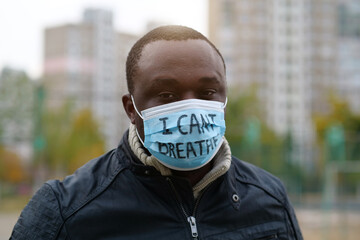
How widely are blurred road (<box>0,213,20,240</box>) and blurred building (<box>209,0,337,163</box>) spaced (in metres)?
49.0

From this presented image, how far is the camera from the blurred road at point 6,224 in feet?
40.8

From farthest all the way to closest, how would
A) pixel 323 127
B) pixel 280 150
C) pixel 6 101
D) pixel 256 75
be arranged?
pixel 256 75 < pixel 323 127 < pixel 6 101 < pixel 280 150

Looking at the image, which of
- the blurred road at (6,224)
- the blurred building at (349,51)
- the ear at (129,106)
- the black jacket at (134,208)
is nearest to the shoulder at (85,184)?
the black jacket at (134,208)

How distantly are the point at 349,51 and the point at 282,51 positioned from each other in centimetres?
864

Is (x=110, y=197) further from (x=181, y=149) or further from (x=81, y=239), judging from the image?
(x=181, y=149)

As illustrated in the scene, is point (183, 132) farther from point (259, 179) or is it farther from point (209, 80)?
point (259, 179)

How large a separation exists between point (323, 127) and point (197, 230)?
1379 inches

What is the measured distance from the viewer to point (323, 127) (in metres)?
35.7

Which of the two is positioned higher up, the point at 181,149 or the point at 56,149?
the point at 181,149

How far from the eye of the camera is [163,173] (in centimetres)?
183

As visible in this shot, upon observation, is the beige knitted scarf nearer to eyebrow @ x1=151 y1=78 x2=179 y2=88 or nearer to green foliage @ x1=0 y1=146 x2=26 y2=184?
eyebrow @ x1=151 y1=78 x2=179 y2=88

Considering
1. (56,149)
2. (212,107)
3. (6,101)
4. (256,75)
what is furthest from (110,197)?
(256,75)

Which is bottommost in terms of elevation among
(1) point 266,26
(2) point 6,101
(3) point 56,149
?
(3) point 56,149

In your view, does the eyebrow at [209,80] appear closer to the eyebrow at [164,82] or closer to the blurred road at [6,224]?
the eyebrow at [164,82]
